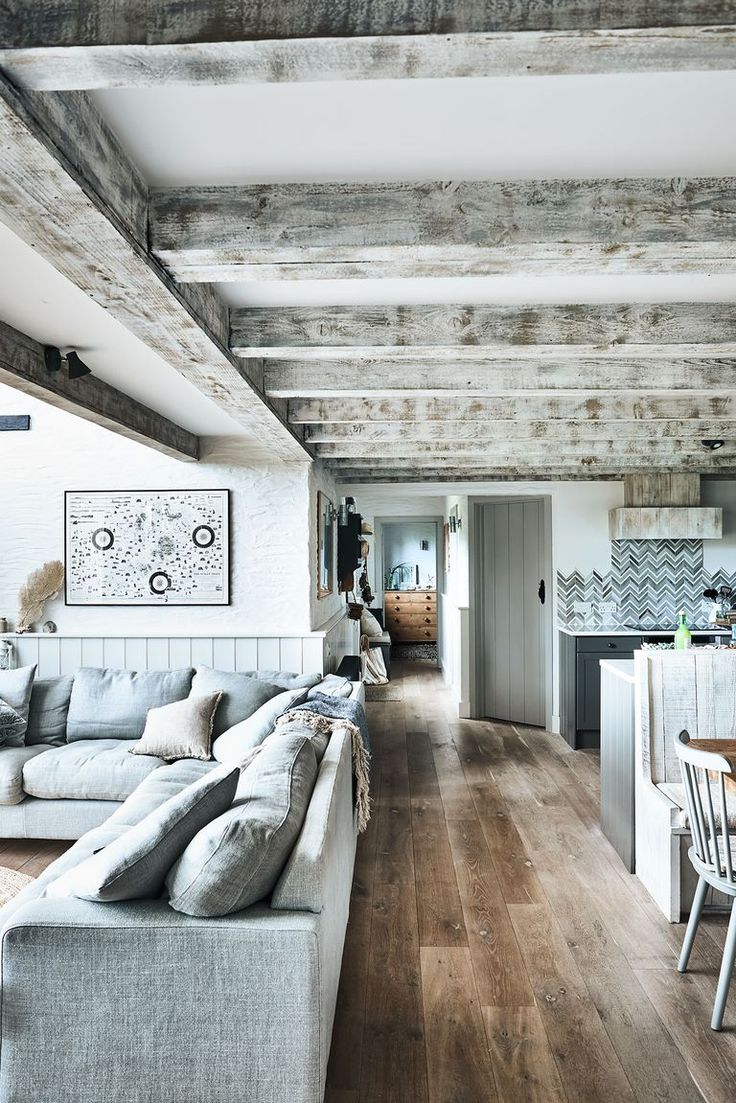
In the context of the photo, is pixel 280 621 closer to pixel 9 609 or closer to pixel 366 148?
pixel 9 609

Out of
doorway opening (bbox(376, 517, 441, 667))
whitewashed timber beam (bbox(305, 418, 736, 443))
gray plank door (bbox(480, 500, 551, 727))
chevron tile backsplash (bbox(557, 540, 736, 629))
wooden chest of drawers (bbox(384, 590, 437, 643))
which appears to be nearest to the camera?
whitewashed timber beam (bbox(305, 418, 736, 443))

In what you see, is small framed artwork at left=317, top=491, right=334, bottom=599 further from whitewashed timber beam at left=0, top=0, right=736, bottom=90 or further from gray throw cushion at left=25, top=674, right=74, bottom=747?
whitewashed timber beam at left=0, top=0, right=736, bottom=90

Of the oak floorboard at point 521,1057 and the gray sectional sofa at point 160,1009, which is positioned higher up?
the gray sectional sofa at point 160,1009

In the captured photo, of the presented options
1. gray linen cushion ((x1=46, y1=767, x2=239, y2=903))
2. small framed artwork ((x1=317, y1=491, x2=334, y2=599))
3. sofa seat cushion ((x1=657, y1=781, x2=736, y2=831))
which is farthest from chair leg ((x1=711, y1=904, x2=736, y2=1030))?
small framed artwork ((x1=317, y1=491, x2=334, y2=599))

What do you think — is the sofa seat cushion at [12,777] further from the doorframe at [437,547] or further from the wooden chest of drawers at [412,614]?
the wooden chest of drawers at [412,614]


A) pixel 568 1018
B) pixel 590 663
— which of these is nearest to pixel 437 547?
pixel 590 663

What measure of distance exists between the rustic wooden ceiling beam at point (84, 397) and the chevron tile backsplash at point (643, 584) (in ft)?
12.4

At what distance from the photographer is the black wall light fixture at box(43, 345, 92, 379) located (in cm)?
290

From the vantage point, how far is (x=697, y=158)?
1.63m

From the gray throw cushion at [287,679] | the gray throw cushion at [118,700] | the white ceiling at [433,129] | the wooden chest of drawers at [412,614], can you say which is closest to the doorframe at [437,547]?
the wooden chest of drawers at [412,614]

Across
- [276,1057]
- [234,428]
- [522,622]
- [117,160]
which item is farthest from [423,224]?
[522,622]

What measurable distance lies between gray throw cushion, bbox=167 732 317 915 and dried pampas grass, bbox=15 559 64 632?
3.29 meters

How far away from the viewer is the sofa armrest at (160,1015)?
1.80 meters

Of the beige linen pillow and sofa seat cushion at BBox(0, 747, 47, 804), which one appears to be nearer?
sofa seat cushion at BBox(0, 747, 47, 804)
